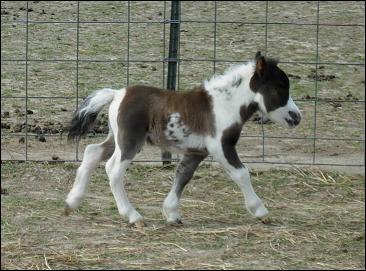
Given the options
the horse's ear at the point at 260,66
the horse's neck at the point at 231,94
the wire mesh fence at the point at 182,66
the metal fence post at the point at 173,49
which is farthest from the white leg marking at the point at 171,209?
the wire mesh fence at the point at 182,66

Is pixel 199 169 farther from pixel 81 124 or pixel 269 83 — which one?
pixel 269 83

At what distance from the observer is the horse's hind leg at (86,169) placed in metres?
6.89

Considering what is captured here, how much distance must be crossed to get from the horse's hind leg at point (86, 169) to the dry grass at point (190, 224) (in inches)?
5.3

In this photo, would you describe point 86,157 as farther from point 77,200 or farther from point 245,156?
point 245,156

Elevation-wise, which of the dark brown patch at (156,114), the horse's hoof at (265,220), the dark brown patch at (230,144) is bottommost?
the horse's hoof at (265,220)

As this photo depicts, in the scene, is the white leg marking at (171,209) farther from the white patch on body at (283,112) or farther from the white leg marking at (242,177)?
the white patch on body at (283,112)

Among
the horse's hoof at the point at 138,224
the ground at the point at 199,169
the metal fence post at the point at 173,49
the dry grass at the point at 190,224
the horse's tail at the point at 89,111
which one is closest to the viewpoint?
the dry grass at the point at 190,224

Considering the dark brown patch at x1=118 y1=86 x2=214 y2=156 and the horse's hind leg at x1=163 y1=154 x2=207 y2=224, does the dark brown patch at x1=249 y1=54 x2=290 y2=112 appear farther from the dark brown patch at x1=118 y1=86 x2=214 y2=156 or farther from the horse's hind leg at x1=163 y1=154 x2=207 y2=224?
the horse's hind leg at x1=163 y1=154 x2=207 y2=224

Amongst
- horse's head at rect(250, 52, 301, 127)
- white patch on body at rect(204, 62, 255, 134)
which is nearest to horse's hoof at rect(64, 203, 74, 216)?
white patch on body at rect(204, 62, 255, 134)

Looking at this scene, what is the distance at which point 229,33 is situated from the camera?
1173 centimetres

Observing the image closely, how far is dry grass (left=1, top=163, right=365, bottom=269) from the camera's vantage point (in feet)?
19.2

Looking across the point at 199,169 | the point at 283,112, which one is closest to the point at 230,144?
the point at 283,112

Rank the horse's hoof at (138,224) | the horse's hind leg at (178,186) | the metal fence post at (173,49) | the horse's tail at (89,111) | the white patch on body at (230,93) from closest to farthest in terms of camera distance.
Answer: the horse's hoof at (138,224), the white patch on body at (230,93), the horse's hind leg at (178,186), the horse's tail at (89,111), the metal fence post at (173,49)

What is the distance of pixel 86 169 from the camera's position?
22.8ft
